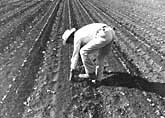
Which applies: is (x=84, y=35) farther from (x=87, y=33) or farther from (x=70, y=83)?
(x=70, y=83)

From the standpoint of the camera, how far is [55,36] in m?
12.1

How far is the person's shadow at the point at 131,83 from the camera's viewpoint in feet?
22.3

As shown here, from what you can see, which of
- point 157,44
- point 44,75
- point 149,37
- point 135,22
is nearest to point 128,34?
point 149,37

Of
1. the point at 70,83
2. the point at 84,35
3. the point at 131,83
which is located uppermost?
the point at 84,35

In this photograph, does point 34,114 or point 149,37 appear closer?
point 34,114

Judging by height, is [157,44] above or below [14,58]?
below

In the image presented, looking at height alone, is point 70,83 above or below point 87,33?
below

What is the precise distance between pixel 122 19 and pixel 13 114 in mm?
12360

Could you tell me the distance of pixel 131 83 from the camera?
712cm

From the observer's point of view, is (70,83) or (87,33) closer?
Answer: (87,33)

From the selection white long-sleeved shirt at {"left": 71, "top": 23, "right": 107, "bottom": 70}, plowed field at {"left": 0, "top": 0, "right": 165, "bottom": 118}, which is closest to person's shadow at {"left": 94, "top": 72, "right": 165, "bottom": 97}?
plowed field at {"left": 0, "top": 0, "right": 165, "bottom": 118}

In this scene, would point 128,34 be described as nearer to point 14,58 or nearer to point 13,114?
point 14,58

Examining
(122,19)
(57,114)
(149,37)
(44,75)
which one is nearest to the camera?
(57,114)

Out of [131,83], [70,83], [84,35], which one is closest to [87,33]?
[84,35]
